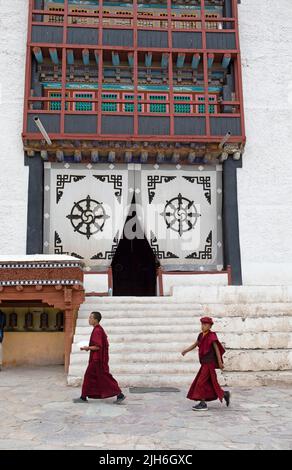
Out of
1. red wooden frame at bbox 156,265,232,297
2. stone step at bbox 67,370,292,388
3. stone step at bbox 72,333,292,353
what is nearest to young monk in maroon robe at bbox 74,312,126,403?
stone step at bbox 67,370,292,388

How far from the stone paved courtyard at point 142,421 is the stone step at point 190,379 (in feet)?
0.97

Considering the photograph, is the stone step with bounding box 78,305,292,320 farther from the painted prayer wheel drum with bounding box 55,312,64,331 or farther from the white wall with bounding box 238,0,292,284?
the white wall with bounding box 238,0,292,284

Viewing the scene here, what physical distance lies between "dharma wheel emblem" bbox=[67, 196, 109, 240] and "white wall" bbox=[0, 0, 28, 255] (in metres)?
1.27

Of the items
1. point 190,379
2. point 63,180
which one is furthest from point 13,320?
point 190,379

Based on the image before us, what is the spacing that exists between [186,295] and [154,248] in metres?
2.49

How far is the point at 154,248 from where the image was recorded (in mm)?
12633

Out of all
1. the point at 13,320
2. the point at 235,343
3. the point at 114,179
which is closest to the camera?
the point at 235,343

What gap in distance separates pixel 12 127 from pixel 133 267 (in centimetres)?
630

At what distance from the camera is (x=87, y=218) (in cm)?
1255

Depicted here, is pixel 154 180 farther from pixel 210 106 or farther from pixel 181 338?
pixel 181 338

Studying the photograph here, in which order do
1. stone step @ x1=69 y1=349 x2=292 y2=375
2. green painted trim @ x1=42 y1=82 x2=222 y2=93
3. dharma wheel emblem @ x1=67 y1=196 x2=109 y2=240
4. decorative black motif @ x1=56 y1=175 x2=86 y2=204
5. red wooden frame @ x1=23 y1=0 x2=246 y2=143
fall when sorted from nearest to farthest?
1. stone step @ x1=69 y1=349 x2=292 y2=375
2. red wooden frame @ x1=23 y1=0 x2=246 y2=143
3. dharma wheel emblem @ x1=67 y1=196 x2=109 y2=240
4. decorative black motif @ x1=56 y1=175 x2=86 y2=204
5. green painted trim @ x1=42 y1=82 x2=222 y2=93

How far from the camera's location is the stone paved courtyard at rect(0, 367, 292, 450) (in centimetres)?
448

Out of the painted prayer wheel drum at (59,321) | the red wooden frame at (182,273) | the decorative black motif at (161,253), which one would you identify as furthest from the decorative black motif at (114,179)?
the painted prayer wheel drum at (59,321)
